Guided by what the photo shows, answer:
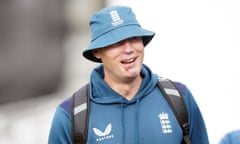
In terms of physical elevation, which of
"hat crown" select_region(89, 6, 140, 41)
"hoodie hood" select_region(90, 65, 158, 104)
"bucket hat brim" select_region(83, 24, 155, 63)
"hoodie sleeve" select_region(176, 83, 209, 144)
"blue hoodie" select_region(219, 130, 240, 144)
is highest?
"hat crown" select_region(89, 6, 140, 41)

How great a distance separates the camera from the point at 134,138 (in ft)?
6.88

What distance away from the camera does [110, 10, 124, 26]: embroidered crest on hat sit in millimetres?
2121

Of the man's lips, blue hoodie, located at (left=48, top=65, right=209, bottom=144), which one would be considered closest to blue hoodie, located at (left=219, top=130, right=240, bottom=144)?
blue hoodie, located at (left=48, top=65, right=209, bottom=144)

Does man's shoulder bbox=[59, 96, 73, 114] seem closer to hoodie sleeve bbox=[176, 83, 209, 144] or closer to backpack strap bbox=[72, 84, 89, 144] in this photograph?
backpack strap bbox=[72, 84, 89, 144]

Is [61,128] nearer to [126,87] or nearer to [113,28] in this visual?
[126,87]

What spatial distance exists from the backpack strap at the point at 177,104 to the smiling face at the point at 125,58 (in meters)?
0.16

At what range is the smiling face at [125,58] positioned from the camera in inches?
81.9

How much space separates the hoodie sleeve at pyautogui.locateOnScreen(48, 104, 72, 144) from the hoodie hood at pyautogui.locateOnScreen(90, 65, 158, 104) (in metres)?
0.13

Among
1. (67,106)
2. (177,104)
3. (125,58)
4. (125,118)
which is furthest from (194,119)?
(67,106)

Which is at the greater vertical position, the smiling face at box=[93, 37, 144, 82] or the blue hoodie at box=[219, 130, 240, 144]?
the smiling face at box=[93, 37, 144, 82]

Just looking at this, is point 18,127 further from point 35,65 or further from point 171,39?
point 171,39

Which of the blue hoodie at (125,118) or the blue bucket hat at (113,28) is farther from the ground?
the blue bucket hat at (113,28)

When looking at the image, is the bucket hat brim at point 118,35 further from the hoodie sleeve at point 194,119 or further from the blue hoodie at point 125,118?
the hoodie sleeve at point 194,119

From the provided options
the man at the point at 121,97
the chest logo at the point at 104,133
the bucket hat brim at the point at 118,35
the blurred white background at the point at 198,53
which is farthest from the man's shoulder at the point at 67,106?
the blurred white background at the point at 198,53
